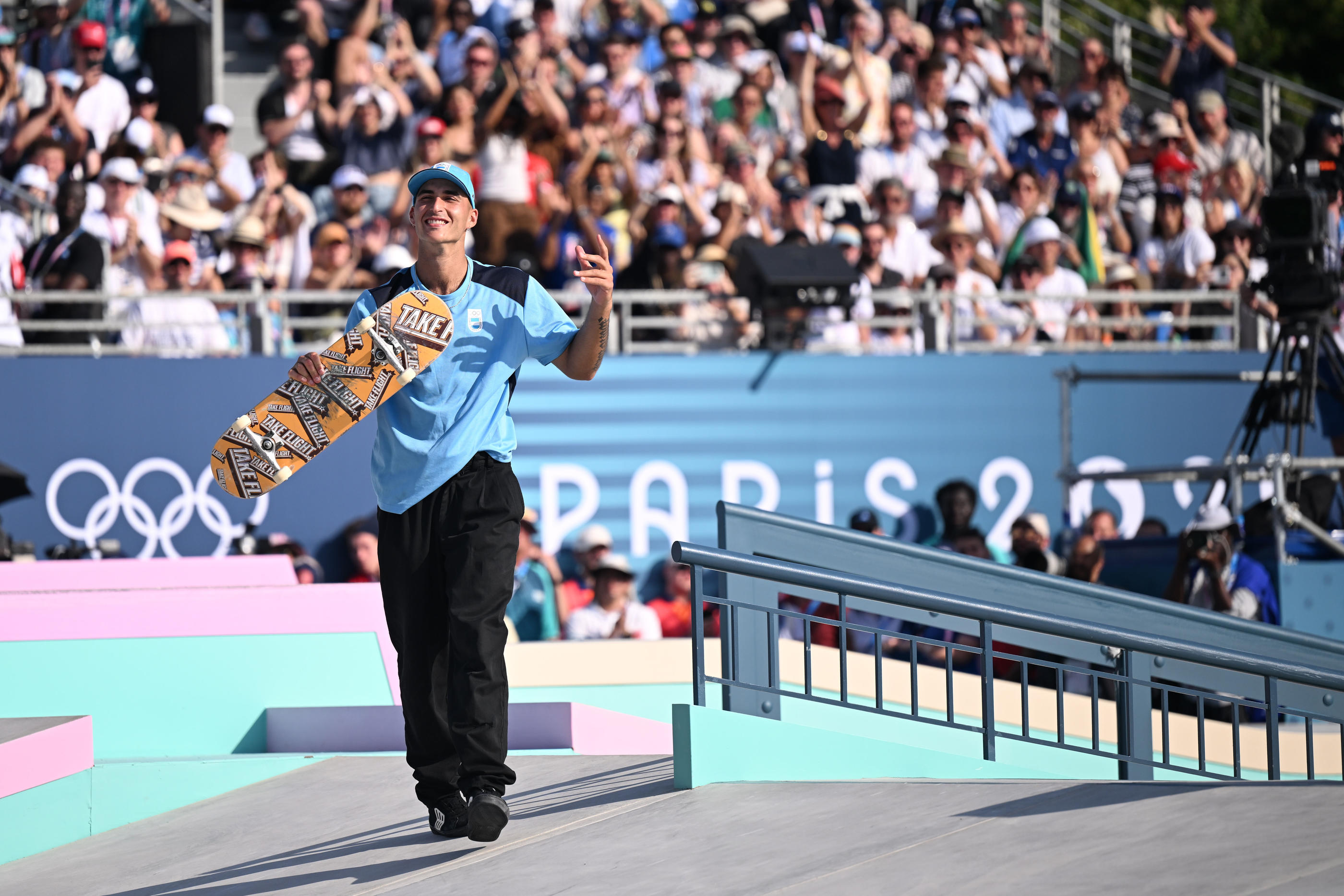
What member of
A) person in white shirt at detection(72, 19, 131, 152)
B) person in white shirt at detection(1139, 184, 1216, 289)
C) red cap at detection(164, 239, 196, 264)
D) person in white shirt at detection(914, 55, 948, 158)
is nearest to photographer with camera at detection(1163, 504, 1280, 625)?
person in white shirt at detection(1139, 184, 1216, 289)

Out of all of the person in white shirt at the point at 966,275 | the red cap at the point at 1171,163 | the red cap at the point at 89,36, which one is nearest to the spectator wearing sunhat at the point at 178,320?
the red cap at the point at 89,36

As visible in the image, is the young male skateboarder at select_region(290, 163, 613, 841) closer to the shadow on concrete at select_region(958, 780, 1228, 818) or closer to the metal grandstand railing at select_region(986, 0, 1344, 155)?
the shadow on concrete at select_region(958, 780, 1228, 818)

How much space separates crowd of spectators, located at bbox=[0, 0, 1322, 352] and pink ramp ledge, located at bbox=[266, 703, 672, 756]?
5.58m

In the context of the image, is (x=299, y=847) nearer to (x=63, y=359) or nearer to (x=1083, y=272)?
(x=63, y=359)

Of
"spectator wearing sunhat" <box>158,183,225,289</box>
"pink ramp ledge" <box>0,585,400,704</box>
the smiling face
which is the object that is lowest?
"pink ramp ledge" <box>0,585,400,704</box>

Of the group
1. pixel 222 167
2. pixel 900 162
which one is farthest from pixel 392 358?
pixel 900 162

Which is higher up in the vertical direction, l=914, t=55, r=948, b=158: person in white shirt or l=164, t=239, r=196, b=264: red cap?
l=914, t=55, r=948, b=158: person in white shirt

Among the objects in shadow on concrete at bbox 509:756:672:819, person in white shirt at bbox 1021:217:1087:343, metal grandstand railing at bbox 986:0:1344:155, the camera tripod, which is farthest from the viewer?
metal grandstand railing at bbox 986:0:1344:155

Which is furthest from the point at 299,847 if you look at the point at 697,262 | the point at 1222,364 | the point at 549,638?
the point at 1222,364

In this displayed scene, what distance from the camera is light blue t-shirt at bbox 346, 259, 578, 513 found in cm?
464

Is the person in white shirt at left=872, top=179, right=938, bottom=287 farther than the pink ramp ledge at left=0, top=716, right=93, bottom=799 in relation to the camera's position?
Yes

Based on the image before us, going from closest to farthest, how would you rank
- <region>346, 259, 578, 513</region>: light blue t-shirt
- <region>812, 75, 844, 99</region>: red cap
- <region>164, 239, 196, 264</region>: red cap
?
1. <region>346, 259, 578, 513</region>: light blue t-shirt
2. <region>164, 239, 196, 264</region>: red cap
3. <region>812, 75, 844, 99</region>: red cap

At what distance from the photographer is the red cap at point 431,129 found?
12.7 meters

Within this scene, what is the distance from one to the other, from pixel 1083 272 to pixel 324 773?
30.8ft
